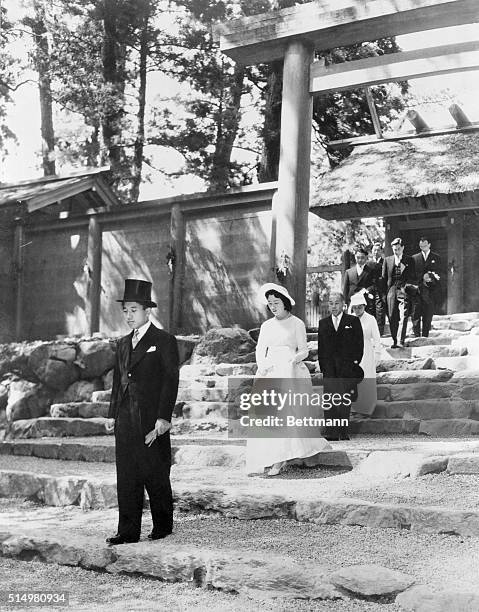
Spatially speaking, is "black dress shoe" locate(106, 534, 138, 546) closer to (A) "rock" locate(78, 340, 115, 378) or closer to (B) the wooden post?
(A) "rock" locate(78, 340, 115, 378)

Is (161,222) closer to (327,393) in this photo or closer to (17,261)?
(17,261)

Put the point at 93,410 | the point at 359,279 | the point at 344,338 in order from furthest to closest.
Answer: the point at 359,279
the point at 93,410
the point at 344,338

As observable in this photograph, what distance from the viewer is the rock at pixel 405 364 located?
9922mm

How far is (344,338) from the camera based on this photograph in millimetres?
8398

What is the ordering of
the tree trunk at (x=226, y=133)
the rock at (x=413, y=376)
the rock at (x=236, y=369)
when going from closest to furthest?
1. the rock at (x=413, y=376)
2. the rock at (x=236, y=369)
3. the tree trunk at (x=226, y=133)

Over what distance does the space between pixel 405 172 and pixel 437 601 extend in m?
12.3

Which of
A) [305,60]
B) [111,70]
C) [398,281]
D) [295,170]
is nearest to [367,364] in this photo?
[398,281]

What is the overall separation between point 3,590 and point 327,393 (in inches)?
175

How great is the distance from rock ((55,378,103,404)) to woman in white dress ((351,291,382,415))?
451 centimetres

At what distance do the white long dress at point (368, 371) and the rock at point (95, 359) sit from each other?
4309 mm

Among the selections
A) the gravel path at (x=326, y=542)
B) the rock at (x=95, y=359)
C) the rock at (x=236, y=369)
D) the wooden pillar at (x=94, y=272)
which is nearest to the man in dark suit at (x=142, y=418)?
the gravel path at (x=326, y=542)

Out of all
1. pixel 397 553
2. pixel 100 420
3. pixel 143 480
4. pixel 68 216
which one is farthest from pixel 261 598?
pixel 68 216

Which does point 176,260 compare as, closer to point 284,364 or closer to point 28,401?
point 28,401

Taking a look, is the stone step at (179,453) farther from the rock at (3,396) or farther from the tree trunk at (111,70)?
the tree trunk at (111,70)
